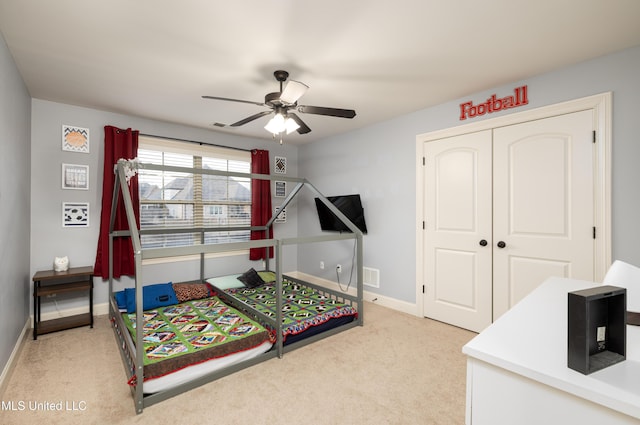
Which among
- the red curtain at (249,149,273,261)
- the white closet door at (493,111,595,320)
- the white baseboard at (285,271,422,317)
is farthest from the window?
the white closet door at (493,111,595,320)

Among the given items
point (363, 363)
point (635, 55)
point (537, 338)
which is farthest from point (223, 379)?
point (635, 55)

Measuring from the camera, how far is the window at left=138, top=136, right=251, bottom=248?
153 inches

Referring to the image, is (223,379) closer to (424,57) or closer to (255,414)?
(255,414)

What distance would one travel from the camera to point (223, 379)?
2219 millimetres

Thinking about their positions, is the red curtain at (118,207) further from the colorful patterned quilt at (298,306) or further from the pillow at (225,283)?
the colorful patterned quilt at (298,306)

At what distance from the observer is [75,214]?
3391 mm

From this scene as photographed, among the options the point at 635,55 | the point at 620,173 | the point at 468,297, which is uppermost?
the point at 635,55

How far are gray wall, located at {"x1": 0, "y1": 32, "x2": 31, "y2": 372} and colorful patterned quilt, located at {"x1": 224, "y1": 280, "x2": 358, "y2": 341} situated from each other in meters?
1.85

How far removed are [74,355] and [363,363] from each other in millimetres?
2508

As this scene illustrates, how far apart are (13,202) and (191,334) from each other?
180cm

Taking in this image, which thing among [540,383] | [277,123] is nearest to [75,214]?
[277,123]

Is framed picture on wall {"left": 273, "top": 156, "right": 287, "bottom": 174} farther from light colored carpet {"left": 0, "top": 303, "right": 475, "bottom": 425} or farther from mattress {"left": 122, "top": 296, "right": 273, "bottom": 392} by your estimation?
light colored carpet {"left": 0, "top": 303, "right": 475, "bottom": 425}

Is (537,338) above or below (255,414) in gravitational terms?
above

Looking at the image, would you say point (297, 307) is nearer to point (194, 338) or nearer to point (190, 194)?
point (194, 338)
